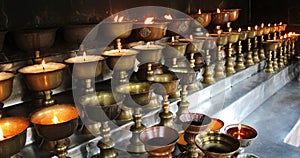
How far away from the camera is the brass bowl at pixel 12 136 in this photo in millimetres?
996

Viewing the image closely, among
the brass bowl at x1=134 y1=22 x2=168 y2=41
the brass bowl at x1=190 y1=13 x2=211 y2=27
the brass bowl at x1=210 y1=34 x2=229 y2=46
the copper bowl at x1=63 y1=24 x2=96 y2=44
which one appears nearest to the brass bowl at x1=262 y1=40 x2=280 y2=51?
the brass bowl at x1=210 y1=34 x2=229 y2=46

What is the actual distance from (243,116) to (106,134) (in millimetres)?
1613

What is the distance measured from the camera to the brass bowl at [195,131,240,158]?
117 cm

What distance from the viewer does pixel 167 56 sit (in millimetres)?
2223

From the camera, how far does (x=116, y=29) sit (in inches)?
69.9

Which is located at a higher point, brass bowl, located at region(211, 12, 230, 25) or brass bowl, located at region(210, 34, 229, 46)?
brass bowl, located at region(211, 12, 230, 25)

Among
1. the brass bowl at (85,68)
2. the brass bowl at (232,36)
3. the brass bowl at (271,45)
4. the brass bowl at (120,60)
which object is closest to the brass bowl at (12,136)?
the brass bowl at (85,68)

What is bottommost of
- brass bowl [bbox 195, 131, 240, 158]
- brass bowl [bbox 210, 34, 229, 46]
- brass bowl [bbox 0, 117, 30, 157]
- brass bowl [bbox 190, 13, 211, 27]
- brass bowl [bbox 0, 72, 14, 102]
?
brass bowl [bbox 195, 131, 240, 158]

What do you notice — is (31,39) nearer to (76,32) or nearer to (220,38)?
(76,32)

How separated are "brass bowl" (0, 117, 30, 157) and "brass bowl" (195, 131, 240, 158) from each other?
706mm

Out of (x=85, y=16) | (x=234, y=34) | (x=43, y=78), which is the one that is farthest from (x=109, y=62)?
(x=234, y=34)

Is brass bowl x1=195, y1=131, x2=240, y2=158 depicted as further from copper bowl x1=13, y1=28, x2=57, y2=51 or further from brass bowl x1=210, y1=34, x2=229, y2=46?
brass bowl x1=210, y1=34, x2=229, y2=46

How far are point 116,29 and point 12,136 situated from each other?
971 millimetres

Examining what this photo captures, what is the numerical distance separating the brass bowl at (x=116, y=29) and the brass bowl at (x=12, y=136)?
810mm
